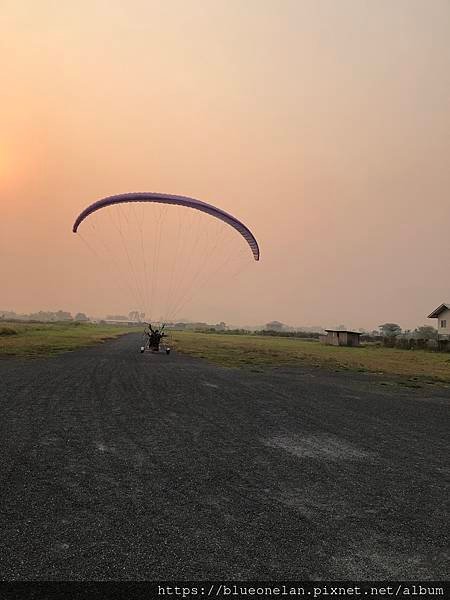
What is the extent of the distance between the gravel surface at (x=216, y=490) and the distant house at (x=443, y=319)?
54.5 meters

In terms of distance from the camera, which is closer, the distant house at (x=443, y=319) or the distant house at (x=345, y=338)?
the distant house at (x=443, y=319)

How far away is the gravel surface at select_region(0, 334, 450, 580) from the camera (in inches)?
176

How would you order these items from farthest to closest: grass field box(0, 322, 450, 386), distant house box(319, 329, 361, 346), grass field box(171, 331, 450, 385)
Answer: distant house box(319, 329, 361, 346), grass field box(0, 322, 450, 386), grass field box(171, 331, 450, 385)

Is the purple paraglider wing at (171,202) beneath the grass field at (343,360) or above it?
above

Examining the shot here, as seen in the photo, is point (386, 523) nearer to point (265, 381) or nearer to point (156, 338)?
point (265, 381)

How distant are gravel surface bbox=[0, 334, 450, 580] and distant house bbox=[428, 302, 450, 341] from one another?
54.5m

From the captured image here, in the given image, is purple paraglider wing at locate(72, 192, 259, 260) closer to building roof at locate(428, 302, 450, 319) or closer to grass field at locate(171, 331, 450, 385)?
grass field at locate(171, 331, 450, 385)

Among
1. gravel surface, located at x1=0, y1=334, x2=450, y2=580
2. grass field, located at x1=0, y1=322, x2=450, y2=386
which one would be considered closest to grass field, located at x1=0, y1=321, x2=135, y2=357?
grass field, located at x1=0, y1=322, x2=450, y2=386

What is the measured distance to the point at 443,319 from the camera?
62375mm

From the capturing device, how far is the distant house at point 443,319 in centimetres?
6116

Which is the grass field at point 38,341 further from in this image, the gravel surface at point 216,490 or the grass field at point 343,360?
the gravel surface at point 216,490

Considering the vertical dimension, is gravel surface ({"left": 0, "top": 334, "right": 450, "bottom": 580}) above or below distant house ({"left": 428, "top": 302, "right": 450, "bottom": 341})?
below

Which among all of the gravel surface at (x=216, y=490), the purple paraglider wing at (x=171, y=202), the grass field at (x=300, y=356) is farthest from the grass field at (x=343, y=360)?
the gravel surface at (x=216, y=490)

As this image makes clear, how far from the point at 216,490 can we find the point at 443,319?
65.6m
